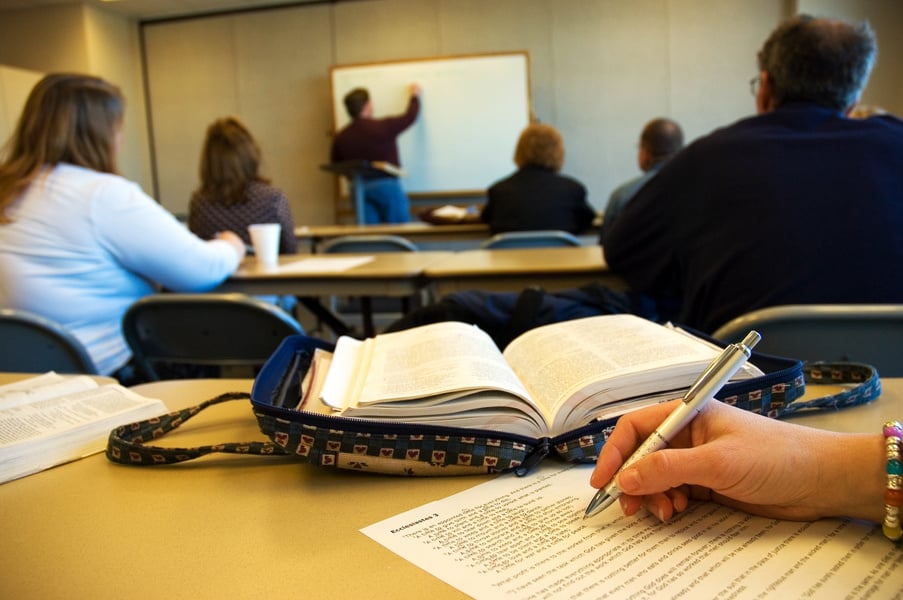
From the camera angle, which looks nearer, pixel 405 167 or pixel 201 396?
pixel 201 396

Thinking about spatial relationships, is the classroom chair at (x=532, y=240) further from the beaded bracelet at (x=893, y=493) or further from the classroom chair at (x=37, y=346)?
the beaded bracelet at (x=893, y=493)

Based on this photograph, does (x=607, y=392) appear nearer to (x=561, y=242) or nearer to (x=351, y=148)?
(x=561, y=242)

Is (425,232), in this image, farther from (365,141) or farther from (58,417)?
(58,417)

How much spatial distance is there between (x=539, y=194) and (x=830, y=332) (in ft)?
8.48

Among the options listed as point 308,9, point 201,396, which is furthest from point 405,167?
point 201,396

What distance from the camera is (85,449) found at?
66cm

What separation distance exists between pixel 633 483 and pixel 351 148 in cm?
587

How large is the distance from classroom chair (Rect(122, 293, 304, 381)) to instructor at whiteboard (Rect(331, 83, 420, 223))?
3876 millimetres

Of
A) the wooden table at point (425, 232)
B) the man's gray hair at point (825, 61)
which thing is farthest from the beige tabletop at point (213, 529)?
the wooden table at point (425, 232)

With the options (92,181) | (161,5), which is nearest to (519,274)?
(92,181)

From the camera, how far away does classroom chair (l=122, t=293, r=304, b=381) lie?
1.50m

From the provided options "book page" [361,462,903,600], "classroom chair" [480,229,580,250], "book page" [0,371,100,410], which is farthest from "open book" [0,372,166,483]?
"classroom chair" [480,229,580,250]

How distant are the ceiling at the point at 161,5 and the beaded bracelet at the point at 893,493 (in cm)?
726

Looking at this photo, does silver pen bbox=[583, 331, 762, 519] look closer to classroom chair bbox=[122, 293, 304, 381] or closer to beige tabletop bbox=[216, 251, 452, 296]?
classroom chair bbox=[122, 293, 304, 381]
